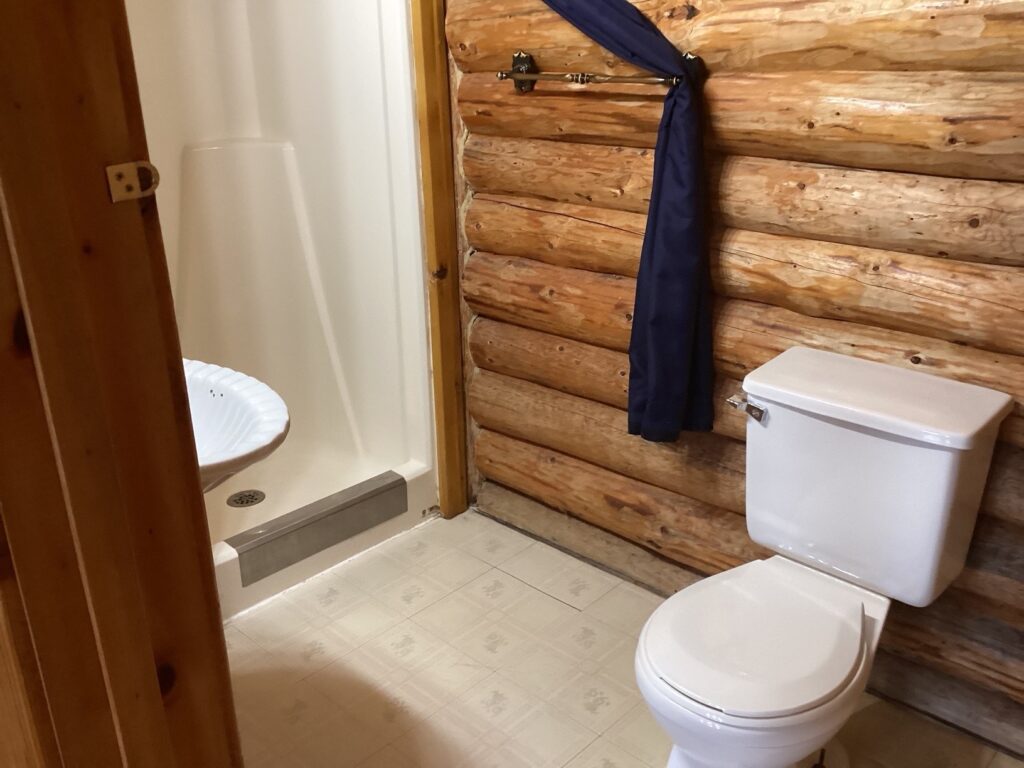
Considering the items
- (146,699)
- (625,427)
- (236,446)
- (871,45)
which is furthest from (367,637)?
(871,45)

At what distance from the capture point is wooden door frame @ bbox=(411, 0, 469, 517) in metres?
2.48

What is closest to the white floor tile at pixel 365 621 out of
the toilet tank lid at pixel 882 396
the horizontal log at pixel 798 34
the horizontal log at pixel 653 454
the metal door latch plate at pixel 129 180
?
the horizontal log at pixel 653 454

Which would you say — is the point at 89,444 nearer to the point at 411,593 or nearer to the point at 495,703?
the point at 495,703

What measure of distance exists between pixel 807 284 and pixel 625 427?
0.69 m

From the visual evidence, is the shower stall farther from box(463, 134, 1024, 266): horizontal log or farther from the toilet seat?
the toilet seat

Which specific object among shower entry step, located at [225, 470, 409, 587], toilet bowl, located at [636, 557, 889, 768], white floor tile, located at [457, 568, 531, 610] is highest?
toilet bowl, located at [636, 557, 889, 768]

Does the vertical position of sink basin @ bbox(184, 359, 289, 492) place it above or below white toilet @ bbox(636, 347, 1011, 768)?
above

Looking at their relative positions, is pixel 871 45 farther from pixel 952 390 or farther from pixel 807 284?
pixel 952 390

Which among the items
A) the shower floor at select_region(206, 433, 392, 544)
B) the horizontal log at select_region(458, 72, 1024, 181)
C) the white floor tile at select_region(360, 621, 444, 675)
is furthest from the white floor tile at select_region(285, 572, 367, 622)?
the horizontal log at select_region(458, 72, 1024, 181)

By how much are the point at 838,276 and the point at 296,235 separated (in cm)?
188

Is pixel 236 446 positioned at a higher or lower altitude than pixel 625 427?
higher

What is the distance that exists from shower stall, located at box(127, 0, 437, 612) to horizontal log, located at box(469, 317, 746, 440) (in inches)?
8.8

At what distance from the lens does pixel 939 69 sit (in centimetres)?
168

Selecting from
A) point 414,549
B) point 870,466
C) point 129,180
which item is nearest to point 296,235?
point 414,549
